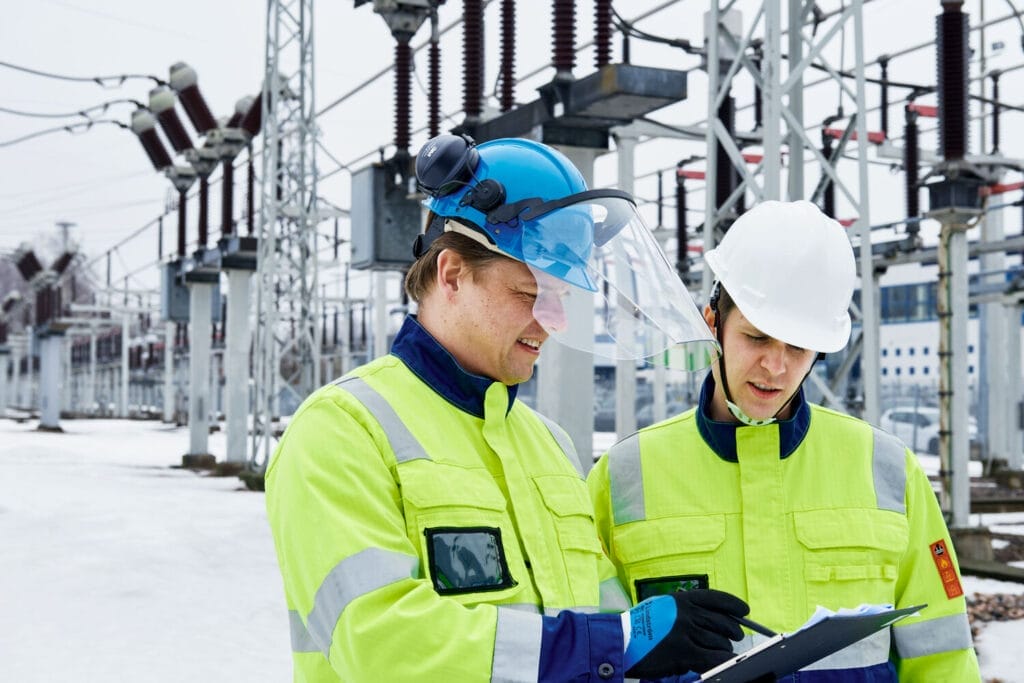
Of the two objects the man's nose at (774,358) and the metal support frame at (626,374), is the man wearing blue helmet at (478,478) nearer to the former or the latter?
the man's nose at (774,358)

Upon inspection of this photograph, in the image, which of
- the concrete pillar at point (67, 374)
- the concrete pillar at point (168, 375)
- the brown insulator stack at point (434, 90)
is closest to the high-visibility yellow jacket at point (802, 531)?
the brown insulator stack at point (434, 90)

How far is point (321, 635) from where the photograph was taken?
56.2 inches

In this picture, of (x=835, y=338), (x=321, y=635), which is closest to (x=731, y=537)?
(x=835, y=338)

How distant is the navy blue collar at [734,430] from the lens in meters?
2.05

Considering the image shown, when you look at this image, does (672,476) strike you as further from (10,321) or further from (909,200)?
(10,321)

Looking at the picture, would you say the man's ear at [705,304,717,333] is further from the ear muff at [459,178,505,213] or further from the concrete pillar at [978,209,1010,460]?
the concrete pillar at [978,209,1010,460]

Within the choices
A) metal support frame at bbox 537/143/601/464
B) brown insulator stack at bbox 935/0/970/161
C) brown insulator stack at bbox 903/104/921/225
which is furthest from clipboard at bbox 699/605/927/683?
brown insulator stack at bbox 903/104/921/225

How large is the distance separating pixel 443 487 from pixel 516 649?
26 centimetres

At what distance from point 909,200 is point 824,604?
411 inches

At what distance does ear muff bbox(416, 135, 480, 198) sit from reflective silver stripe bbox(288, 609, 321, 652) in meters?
0.66

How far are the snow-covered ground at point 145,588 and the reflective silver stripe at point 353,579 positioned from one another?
3.93 meters

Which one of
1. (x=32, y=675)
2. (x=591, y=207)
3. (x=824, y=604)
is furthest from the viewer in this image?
(x=32, y=675)

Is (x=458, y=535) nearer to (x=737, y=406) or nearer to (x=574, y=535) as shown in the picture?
(x=574, y=535)

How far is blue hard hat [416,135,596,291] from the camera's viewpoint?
64.6 inches
